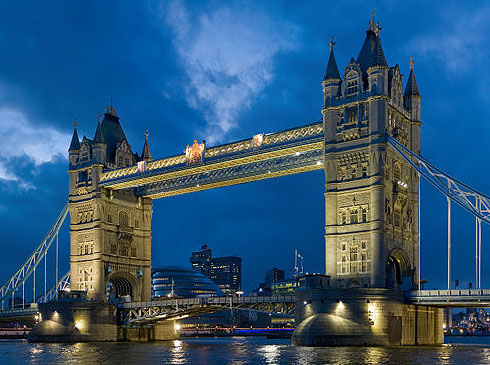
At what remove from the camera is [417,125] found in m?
80.1

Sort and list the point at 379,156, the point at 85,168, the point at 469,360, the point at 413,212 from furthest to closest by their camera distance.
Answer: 1. the point at 85,168
2. the point at 413,212
3. the point at 379,156
4. the point at 469,360

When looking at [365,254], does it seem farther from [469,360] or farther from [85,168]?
[85,168]

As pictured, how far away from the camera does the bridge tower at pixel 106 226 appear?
97.8 meters

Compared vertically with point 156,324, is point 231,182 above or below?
above

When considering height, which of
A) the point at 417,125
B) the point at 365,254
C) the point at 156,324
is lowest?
the point at 156,324

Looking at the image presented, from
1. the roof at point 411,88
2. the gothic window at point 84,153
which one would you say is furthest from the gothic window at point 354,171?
the gothic window at point 84,153

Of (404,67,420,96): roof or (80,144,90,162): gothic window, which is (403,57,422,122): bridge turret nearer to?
(404,67,420,96): roof

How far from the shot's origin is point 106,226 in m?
98.7

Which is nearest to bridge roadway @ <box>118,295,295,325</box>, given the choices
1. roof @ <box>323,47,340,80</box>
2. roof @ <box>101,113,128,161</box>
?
roof @ <box>101,113,128,161</box>

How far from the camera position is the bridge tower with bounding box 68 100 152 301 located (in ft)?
321

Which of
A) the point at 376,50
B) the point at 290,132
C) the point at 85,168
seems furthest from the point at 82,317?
the point at 376,50

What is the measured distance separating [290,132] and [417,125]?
548 inches

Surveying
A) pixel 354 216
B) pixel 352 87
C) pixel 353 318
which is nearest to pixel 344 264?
pixel 354 216

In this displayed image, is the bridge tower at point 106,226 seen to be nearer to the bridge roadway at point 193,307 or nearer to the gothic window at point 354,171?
the bridge roadway at point 193,307
